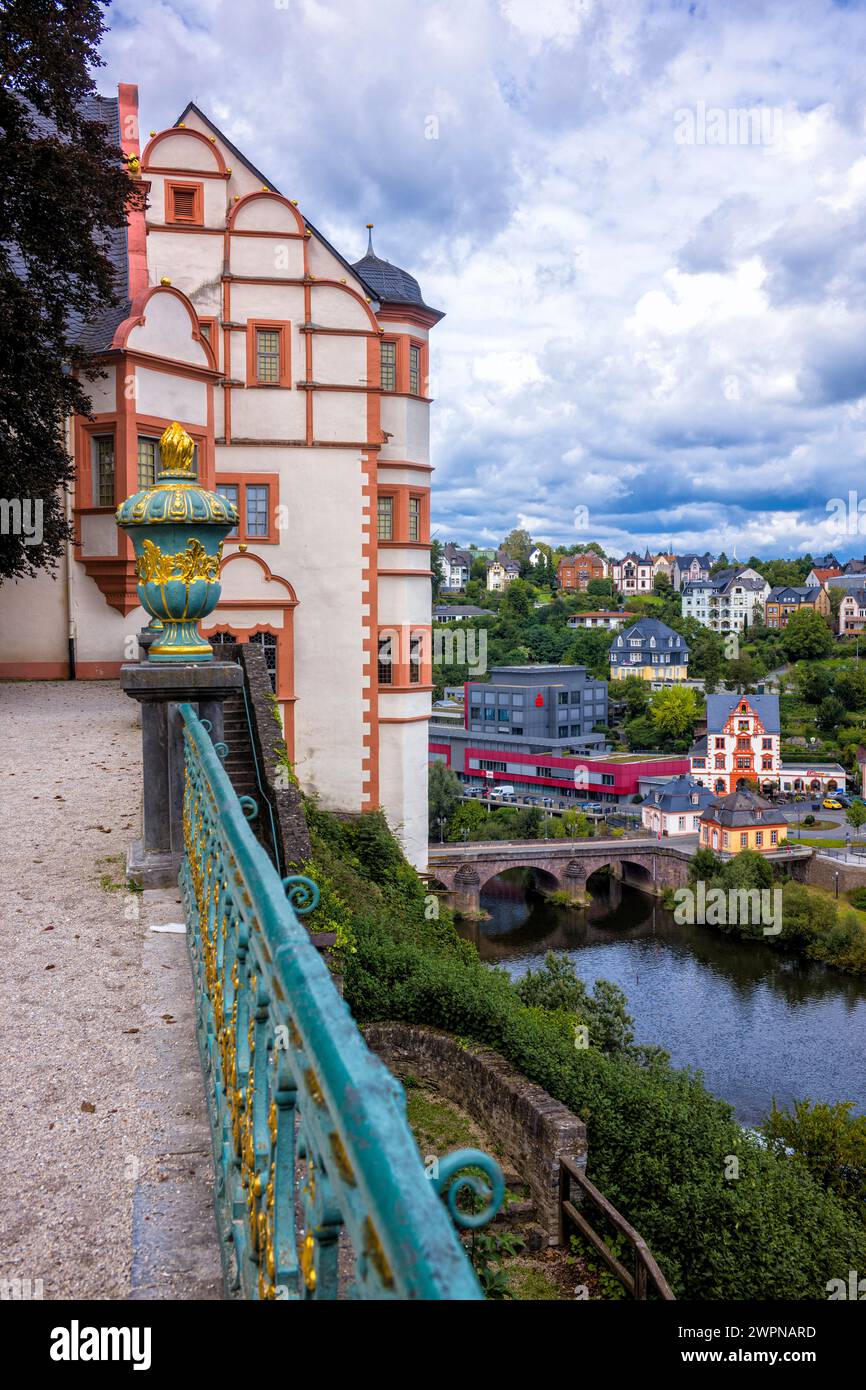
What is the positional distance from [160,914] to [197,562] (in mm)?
2071

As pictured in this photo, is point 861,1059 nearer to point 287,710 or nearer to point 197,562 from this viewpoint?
point 287,710

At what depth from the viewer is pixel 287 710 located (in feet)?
71.1

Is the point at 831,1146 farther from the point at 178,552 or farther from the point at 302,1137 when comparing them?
the point at 302,1137

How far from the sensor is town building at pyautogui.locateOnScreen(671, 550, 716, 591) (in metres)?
170

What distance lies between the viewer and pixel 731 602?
5625 inches

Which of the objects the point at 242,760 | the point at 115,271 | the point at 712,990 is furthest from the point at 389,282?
the point at 712,990

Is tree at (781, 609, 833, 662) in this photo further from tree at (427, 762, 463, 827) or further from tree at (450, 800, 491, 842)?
tree at (427, 762, 463, 827)

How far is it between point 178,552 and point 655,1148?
1330cm

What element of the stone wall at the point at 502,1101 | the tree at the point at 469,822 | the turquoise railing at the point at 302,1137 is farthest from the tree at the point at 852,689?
the turquoise railing at the point at 302,1137

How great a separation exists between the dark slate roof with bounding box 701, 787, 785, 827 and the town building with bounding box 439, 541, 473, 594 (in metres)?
90.0

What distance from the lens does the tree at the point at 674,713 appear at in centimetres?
9294

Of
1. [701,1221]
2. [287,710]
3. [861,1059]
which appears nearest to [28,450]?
[287,710]

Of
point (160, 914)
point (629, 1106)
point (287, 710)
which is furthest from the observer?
point (287, 710)

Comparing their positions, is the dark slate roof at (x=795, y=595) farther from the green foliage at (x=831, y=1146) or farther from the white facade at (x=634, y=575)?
the green foliage at (x=831, y=1146)
